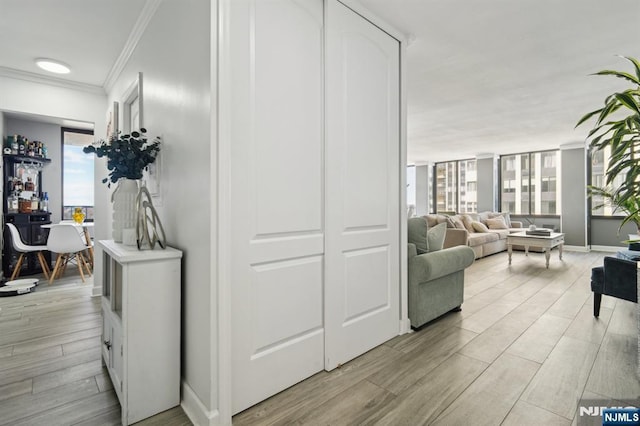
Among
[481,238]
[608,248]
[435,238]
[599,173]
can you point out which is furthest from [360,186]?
[599,173]

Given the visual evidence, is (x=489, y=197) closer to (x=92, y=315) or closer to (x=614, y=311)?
(x=614, y=311)

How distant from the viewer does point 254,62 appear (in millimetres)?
1623

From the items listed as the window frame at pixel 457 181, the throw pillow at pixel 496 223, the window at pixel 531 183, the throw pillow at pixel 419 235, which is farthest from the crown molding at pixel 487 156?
the throw pillow at pixel 419 235

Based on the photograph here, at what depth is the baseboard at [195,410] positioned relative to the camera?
56.7 inches

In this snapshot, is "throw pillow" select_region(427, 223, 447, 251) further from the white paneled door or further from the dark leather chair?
the dark leather chair

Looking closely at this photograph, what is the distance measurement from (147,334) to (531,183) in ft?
31.7

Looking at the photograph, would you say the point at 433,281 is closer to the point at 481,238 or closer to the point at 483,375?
the point at 483,375

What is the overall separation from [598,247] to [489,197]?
105 inches

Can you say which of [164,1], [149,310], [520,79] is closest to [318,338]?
[149,310]

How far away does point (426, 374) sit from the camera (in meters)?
1.93

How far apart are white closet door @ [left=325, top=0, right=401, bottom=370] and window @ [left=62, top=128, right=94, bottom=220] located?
5599 millimetres

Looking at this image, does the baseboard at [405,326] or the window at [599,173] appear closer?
the baseboard at [405,326]

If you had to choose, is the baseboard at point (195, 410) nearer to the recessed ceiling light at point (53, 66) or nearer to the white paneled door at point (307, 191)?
the white paneled door at point (307, 191)

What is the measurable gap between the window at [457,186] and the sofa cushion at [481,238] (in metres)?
2.96
